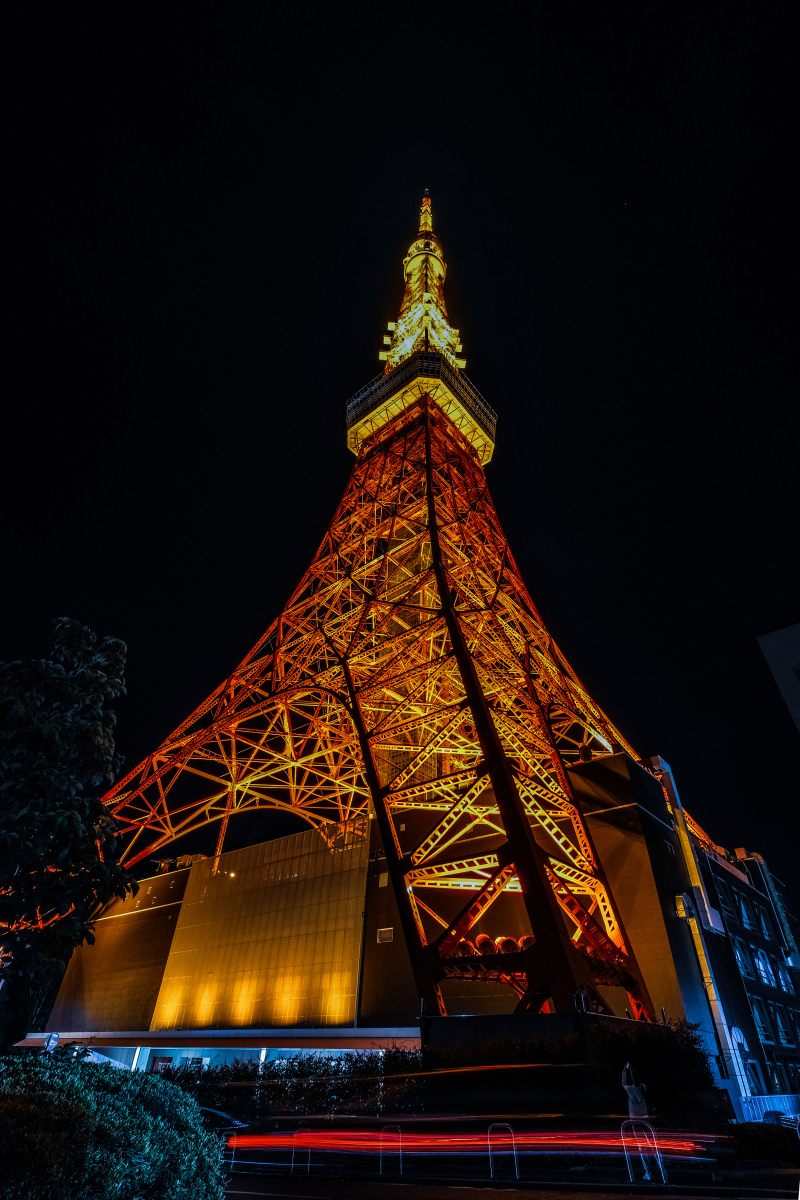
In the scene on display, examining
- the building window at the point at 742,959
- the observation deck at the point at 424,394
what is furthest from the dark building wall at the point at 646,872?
the observation deck at the point at 424,394

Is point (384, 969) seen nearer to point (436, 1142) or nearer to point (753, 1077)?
point (753, 1077)

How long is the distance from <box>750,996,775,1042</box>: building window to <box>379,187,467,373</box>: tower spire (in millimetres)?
29465

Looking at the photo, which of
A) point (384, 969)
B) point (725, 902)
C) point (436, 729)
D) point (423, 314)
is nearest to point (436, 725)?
point (436, 729)

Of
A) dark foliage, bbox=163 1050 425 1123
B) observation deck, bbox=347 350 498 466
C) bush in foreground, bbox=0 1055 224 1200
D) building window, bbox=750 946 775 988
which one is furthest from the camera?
observation deck, bbox=347 350 498 466

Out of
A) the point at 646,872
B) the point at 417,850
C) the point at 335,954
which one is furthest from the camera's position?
the point at 335,954

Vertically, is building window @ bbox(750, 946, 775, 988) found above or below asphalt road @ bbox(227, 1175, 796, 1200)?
above

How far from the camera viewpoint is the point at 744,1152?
7102mm

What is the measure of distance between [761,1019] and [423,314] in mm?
34619

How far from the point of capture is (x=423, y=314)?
35344 mm

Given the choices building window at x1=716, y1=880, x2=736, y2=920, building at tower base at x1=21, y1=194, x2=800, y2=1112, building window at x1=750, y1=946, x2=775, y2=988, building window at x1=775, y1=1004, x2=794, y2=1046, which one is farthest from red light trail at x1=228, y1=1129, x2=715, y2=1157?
building window at x1=750, y1=946, x2=775, y2=988

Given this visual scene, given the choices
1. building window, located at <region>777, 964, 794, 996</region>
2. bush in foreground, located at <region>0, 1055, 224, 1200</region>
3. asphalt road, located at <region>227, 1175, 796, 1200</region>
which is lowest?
asphalt road, located at <region>227, 1175, 796, 1200</region>

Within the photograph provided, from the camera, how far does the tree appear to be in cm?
651

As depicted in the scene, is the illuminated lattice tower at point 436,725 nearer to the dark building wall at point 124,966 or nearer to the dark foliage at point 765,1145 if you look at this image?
the dark foliage at point 765,1145

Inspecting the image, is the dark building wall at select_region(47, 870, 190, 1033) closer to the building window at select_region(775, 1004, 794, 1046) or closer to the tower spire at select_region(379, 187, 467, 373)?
the building window at select_region(775, 1004, 794, 1046)
